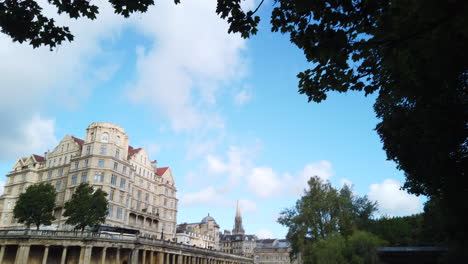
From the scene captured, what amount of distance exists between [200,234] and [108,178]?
54.5 meters

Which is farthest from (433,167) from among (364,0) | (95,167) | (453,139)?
(95,167)

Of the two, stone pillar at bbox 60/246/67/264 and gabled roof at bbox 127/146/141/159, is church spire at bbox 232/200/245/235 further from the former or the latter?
stone pillar at bbox 60/246/67/264

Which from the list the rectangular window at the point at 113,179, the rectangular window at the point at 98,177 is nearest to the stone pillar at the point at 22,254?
the rectangular window at the point at 98,177

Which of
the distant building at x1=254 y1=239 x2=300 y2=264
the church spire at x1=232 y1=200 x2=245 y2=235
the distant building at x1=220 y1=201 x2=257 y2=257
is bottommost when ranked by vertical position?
the distant building at x1=254 y1=239 x2=300 y2=264

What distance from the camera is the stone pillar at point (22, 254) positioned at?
39094mm

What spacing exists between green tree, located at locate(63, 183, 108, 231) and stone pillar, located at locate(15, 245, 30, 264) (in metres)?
5.74

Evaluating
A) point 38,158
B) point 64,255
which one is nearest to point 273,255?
point 38,158

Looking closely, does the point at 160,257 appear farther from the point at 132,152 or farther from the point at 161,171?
the point at 161,171

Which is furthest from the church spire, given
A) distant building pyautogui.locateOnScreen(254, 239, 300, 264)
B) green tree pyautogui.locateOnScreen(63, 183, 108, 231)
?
green tree pyautogui.locateOnScreen(63, 183, 108, 231)

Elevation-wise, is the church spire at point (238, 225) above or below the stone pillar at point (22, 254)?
above

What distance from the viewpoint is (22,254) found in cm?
3962

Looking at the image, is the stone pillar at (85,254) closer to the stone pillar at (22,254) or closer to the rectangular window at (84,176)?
the stone pillar at (22,254)

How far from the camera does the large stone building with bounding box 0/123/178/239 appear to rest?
2299 inches

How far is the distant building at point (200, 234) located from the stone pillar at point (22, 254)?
5254 centimetres
